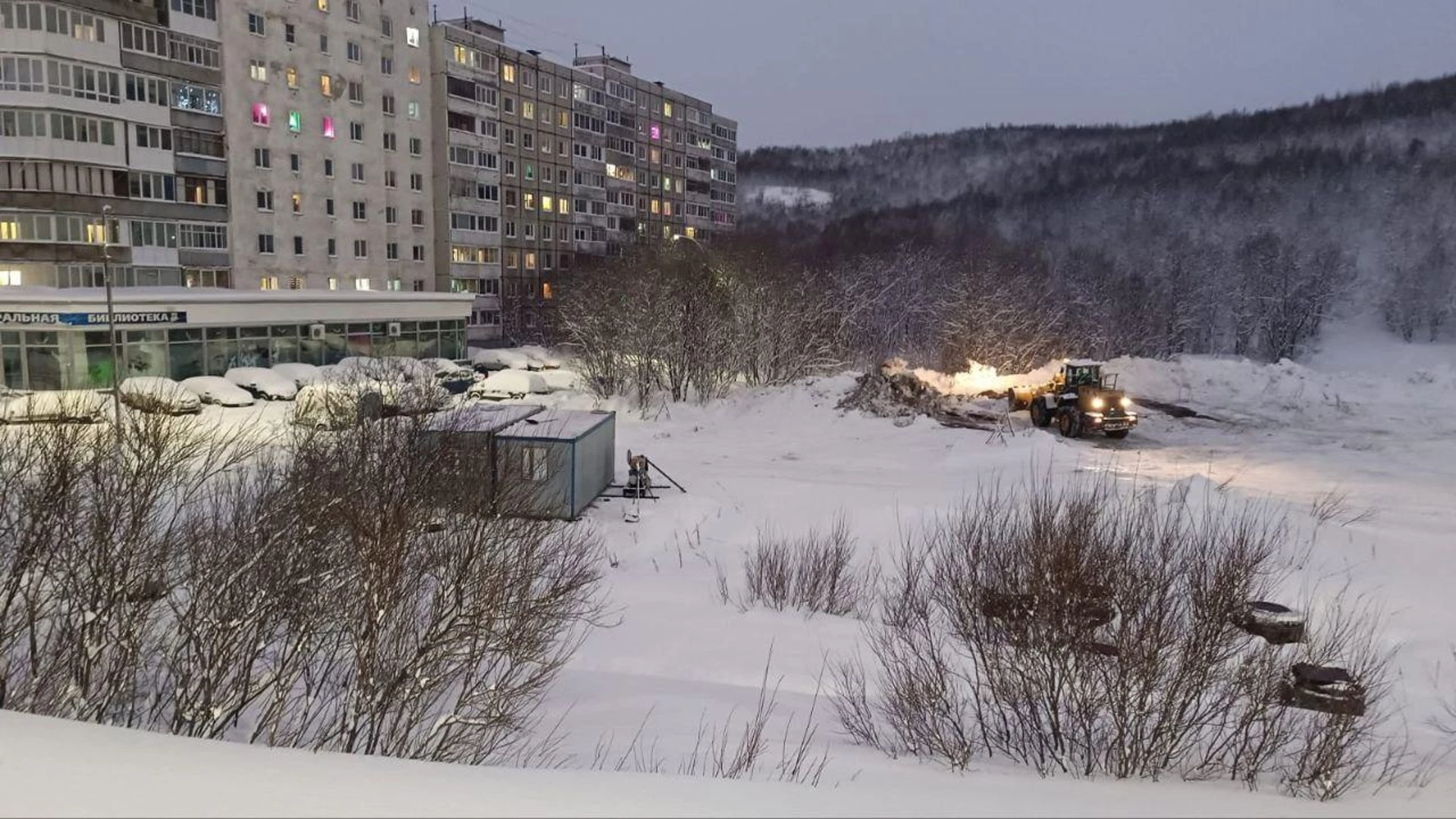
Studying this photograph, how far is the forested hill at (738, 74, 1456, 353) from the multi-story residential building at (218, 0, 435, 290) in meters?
58.9

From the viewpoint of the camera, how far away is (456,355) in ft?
185

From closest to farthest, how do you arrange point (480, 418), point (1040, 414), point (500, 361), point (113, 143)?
1. point (480, 418)
2. point (1040, 414)
3. point (113, 143)
4. point (500, 361)

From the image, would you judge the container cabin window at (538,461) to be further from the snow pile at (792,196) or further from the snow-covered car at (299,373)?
the snow pile at (792,196)

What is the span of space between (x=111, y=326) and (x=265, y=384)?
990 cm

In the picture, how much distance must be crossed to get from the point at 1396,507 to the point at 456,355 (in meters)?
47.6

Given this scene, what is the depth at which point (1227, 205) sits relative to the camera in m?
124

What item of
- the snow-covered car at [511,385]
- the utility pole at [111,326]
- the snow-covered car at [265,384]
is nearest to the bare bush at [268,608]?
the utility pole at [111,326]

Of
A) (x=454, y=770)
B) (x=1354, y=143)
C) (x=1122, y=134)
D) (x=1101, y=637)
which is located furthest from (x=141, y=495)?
(x=1122, y=134)

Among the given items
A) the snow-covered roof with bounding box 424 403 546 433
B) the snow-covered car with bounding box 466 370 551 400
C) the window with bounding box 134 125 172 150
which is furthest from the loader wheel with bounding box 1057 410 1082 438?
the window with bounding box 134 125 172 150

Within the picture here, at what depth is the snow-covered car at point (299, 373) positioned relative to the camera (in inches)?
1561

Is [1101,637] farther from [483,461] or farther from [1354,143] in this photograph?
[1354,143]

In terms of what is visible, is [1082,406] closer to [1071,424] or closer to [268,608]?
[1071,424]

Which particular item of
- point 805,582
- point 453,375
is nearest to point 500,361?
point 453,375

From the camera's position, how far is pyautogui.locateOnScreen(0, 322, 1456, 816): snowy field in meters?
6.52
